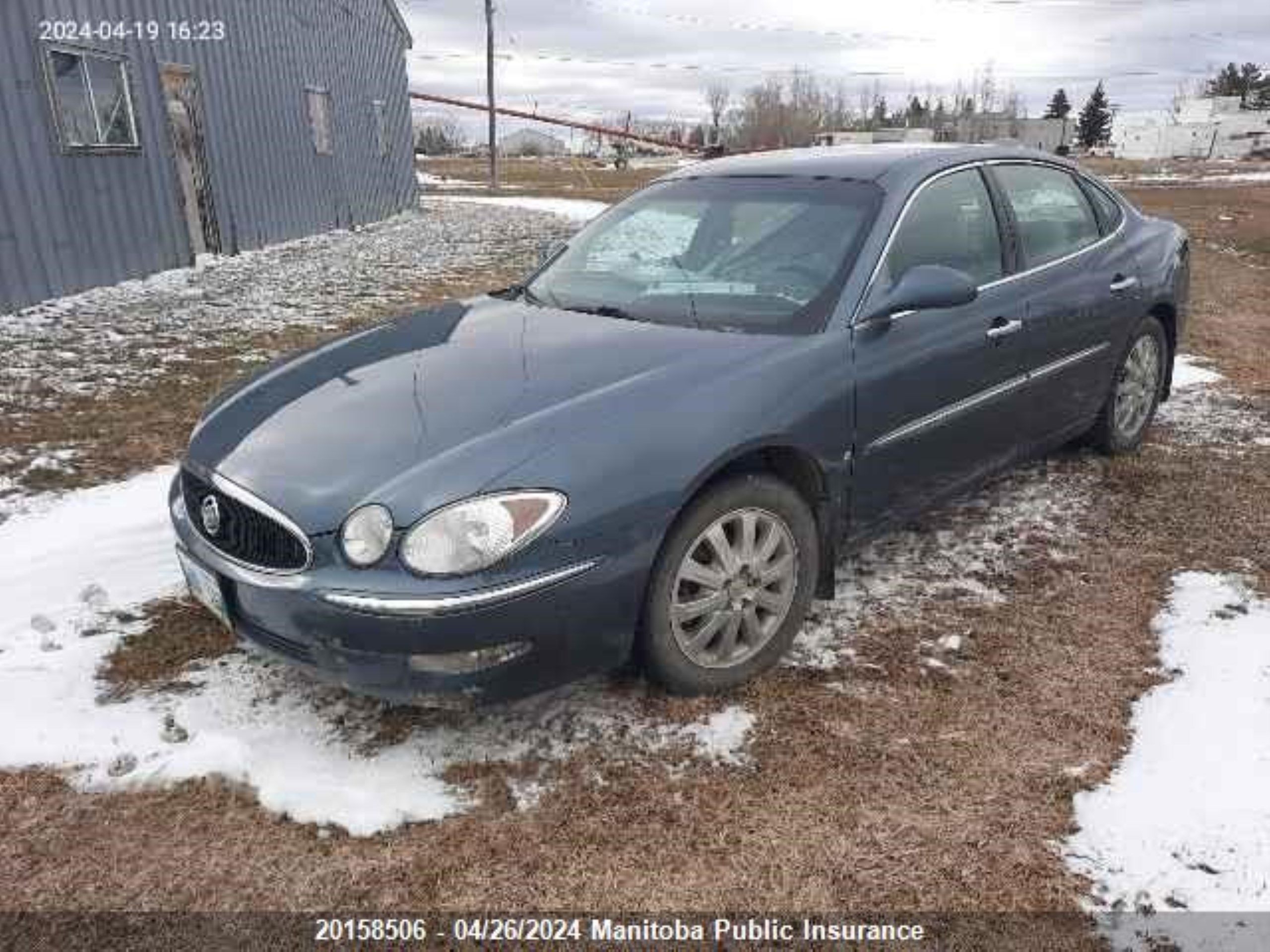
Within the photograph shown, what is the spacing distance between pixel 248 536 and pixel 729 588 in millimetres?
1392

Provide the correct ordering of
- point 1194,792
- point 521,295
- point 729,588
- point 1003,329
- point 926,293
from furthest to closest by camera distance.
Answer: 1. point 521,295
2. point 1003,329
3. point 926,293
4. point 729,588
5. point 1194,792

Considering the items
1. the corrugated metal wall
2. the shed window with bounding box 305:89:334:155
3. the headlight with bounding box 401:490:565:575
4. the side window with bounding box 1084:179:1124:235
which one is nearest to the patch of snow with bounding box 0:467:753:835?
the headlight with bounding box 401:490:565:575

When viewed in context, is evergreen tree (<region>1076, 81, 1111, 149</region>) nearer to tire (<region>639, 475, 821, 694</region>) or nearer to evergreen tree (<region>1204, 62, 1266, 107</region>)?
evergreen tree (<region>1204, 62, 1266, 107</region>)

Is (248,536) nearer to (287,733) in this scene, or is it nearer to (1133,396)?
(287,733)

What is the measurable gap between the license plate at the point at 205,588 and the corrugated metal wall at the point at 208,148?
711 centimetres

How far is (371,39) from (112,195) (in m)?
10.3

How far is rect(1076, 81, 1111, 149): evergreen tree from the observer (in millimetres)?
98500

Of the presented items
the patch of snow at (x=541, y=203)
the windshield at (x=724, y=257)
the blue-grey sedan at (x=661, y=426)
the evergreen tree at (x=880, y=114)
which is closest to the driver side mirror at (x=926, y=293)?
→ the blue-grey sedan at (x=661, y=426)

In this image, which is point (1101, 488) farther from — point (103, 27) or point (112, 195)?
point (103, 27)

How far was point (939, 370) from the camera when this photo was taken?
11.0 feet

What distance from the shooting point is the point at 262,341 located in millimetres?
7750

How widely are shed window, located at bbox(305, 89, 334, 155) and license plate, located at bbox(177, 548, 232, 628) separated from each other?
13776 millimetres

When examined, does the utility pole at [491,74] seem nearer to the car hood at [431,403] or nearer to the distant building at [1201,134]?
the car hood at [431,403]

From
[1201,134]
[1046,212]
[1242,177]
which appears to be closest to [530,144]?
[1201,134]
